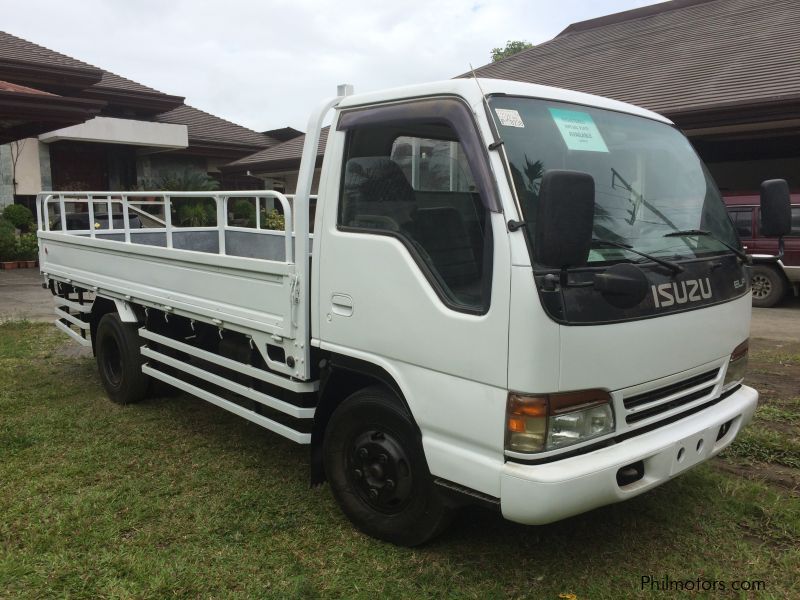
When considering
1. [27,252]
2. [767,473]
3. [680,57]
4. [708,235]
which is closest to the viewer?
[708,235]

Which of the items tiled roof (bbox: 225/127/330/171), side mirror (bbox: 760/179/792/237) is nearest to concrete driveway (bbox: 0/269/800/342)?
side mirror (bbox: 760/179/792/237)

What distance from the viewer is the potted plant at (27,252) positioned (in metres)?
15.7

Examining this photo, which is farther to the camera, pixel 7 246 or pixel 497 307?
pixel 7 246

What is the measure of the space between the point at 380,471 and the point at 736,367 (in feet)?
5.96

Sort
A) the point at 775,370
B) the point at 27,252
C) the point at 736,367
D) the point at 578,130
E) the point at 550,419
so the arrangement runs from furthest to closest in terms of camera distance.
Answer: the point at 27,252, the point at 775,370, the point at 736,367, the point at 578,130, the point at 550,419

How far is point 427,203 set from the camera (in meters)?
2.94

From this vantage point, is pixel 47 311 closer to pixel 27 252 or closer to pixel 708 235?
pixel 27 252

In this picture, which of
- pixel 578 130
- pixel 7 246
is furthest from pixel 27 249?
pixel 578 130

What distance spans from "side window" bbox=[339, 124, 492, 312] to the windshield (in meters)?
0.23

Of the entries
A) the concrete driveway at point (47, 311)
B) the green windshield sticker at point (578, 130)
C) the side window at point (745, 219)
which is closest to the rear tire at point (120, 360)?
the green windshield sticker at point (578, 130)

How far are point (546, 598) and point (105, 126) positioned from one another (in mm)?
18671

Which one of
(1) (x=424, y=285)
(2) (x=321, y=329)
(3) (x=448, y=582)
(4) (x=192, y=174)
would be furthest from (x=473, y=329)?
(4) (x=192, y=174)

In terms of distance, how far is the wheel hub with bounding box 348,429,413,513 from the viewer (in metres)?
2.97

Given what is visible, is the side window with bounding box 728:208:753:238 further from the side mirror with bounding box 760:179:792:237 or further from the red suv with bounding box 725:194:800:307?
the side mirror with bounding box 760:179:792:237
